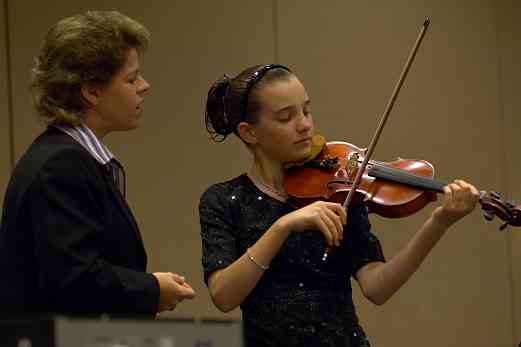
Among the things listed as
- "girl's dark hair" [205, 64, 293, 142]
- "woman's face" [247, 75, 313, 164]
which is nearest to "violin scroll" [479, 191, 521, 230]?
"woman's face" [247, 75, 313, 164]

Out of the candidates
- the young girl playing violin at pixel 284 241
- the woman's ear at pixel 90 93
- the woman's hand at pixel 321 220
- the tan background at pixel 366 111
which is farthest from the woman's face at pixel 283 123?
the tan background at pixel 366 111

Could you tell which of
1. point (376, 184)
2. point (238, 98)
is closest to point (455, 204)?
point (376, 184)

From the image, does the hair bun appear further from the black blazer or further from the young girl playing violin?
the black blazer

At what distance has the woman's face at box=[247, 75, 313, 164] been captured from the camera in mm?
2217

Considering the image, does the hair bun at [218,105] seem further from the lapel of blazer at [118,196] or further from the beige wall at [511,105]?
the beige wall at [511,105]

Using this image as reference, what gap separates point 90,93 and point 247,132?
45 centimetres

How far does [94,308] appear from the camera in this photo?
1.78 meters

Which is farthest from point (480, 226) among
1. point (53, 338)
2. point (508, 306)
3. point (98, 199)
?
point (53, 338)

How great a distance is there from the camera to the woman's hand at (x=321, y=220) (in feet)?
6.55

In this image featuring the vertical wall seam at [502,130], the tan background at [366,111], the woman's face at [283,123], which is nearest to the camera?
the woman's face at [283,123]

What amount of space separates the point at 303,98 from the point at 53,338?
1249mm

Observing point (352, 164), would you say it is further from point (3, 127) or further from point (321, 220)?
point (3, 127)

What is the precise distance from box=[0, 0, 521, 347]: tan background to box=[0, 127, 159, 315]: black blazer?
5.15 feet

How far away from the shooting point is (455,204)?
212 cm
